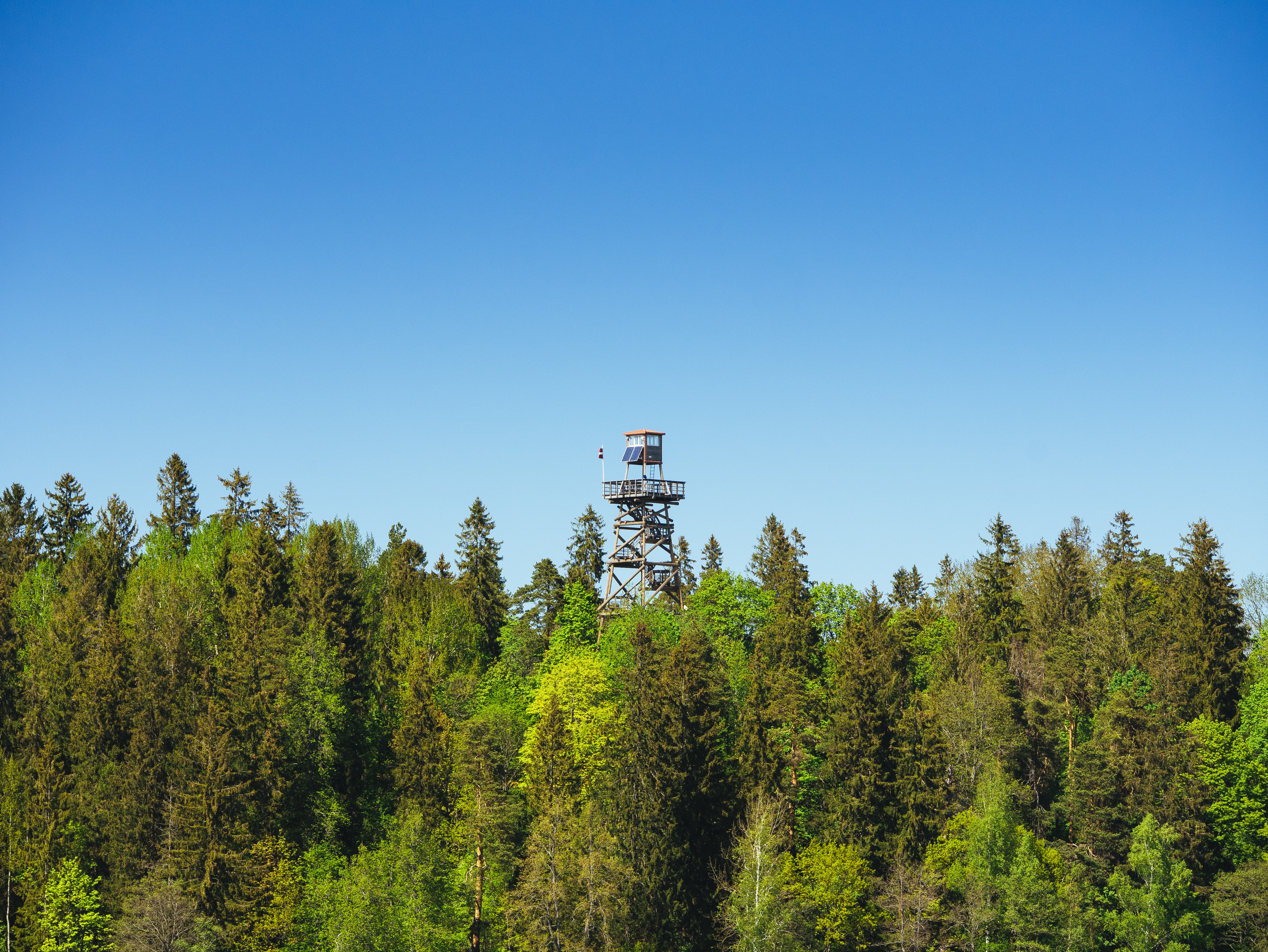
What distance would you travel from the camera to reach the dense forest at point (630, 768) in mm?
59781

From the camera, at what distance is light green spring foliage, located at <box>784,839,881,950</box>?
5906 cm

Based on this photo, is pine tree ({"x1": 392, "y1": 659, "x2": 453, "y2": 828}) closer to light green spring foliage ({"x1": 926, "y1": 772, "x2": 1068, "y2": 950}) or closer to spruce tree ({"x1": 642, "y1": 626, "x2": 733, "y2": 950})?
spruce tree ({"x1": 642, "y1": 626, "x2": 733, "y2": 950})

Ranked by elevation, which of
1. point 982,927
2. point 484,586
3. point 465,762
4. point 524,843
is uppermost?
point 484,586

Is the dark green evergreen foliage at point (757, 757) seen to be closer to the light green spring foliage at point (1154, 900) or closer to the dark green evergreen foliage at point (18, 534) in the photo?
the light green spring foliage at point (1154, 900)

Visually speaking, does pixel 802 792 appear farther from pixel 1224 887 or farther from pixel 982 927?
pixel 1224 887

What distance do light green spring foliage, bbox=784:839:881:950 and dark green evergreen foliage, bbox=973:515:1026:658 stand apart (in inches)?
880

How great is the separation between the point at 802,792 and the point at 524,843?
15.2m

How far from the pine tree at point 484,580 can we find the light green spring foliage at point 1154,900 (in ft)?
135

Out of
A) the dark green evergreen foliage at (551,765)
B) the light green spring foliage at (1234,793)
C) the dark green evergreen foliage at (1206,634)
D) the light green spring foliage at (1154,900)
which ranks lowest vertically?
the light green spring foliage at (1154,900)

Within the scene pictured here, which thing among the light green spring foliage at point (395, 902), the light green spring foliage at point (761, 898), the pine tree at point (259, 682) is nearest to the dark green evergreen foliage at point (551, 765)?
the light green spring foliage at point (395, 902)

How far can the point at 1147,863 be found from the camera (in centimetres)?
6228

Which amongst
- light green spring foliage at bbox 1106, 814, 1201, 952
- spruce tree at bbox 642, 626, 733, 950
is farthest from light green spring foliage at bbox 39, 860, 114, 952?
light green spring foliage at bbox 1106, 814, 1201, 952

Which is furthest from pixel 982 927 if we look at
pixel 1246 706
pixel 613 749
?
pixel 1246 706

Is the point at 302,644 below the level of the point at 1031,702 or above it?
above
